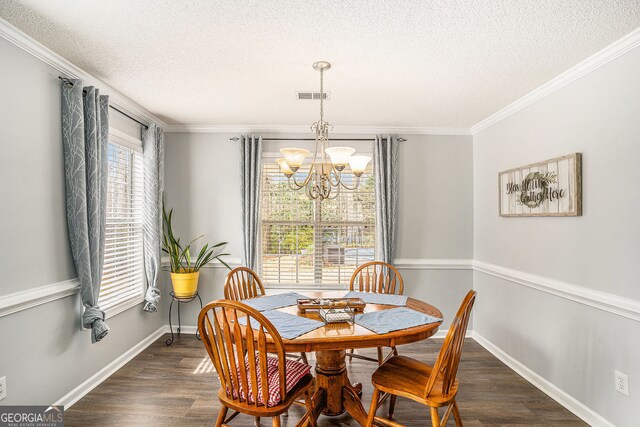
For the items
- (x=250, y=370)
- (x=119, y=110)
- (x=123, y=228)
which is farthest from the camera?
(x=123, y=228)

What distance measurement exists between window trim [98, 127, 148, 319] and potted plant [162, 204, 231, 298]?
0.98ft

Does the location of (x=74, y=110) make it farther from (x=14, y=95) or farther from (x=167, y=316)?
Answer: (x=167, y=316)

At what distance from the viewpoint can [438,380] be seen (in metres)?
2.08

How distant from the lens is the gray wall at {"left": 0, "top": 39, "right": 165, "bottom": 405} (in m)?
2.12

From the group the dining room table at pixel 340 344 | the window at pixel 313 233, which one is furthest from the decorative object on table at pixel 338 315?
the window at pixel 313 233

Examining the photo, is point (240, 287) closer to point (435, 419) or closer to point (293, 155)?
point (293, 155)

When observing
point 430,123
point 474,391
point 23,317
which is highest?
point 430,123

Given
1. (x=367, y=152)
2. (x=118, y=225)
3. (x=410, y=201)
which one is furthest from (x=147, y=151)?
(x=410, y=201)

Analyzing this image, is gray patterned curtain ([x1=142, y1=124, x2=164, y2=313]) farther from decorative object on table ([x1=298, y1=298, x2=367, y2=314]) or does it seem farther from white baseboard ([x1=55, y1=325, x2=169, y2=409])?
decorative object on table ([x1=298, y1=298, x2=367, y2=314])

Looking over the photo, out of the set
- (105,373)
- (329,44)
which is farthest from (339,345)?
(105,373)

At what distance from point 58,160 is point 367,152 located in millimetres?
3019

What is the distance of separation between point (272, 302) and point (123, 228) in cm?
184

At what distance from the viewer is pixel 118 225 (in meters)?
3.41

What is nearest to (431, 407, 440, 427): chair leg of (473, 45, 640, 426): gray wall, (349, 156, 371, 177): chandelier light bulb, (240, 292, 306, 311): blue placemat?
(240, 292, 306, 311): blue placemat
